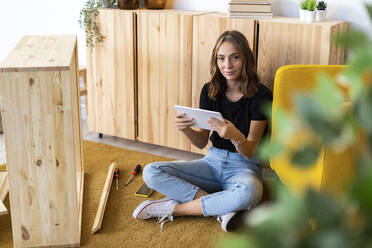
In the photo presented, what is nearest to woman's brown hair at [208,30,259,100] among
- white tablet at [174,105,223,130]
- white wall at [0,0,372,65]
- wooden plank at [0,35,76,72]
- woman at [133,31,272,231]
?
woman at [133,31,272,231]

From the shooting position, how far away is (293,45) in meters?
2.40

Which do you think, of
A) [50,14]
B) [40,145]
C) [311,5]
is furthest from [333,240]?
[50,14]

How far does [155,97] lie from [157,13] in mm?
511

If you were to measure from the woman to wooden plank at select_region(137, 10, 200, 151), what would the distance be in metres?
0.45

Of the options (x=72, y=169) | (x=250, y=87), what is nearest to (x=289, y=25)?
(x=250, y=87)

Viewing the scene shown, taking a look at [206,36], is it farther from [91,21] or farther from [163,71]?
[91,21]

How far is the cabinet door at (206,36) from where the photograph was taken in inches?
97.7

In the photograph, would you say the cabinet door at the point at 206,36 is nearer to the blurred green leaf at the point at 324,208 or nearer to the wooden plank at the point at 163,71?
the wooden plank at the point at 163,71

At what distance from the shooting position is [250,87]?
223 centimetres

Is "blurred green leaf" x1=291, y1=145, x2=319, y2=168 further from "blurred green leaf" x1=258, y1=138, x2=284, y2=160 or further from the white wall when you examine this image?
the white wall

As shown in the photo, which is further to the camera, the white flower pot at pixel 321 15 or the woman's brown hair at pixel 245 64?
the white flower pot at pixel 321 15

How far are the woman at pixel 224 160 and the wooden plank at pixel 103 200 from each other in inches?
6.7

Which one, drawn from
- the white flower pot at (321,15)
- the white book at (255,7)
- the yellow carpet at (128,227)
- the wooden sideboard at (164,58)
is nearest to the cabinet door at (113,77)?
the wooden sideboard at (164,58)

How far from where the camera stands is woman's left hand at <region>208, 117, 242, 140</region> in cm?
204
